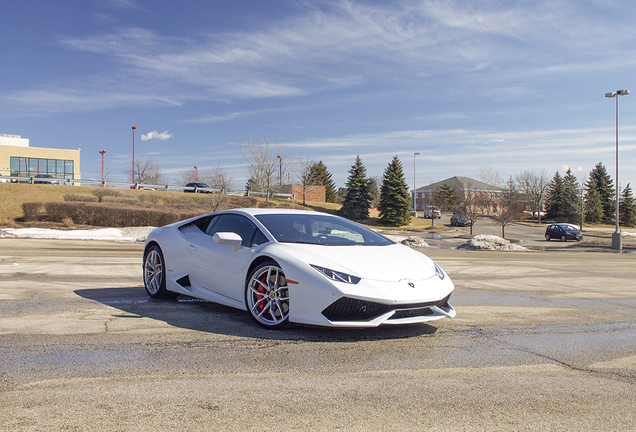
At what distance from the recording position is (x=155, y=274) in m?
6.76

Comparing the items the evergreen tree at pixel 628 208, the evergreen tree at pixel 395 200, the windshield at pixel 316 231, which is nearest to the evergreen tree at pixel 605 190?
the evergreen tree at pixel 628 208

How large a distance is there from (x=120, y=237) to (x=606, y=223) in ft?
253

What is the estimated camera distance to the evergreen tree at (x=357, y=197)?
186ft

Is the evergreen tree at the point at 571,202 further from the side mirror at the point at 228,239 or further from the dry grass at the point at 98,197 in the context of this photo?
the side mirror at the point at 228,239

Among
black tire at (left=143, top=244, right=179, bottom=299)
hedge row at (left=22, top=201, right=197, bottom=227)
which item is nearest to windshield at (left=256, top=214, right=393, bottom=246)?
black tire at (left=143, top=244, right=179, bottom=299)

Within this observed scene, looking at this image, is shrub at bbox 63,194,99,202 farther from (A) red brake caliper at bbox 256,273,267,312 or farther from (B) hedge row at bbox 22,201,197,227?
(A) red brake caliper at bbox 256,273,267,312

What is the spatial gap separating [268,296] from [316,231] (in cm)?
118

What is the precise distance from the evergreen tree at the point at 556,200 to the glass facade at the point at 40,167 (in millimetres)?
75121

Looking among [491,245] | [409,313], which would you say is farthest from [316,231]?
[491,245]

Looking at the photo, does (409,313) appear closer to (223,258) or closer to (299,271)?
(299,271)

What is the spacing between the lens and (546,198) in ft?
270

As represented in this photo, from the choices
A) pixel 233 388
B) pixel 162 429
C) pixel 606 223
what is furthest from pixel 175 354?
pixel 606 223

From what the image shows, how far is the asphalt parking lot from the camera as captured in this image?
9.41 ft

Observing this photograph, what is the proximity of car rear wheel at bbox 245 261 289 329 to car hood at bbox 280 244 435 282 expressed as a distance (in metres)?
0.36
